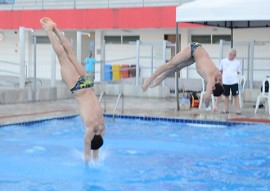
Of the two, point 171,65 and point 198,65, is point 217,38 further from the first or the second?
point 171,65

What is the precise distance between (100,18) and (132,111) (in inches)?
446

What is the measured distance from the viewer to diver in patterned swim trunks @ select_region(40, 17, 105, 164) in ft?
23.5

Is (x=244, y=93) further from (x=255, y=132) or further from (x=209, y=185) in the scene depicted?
(x=209, y=185)

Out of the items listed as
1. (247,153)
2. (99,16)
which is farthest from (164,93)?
(247,153)

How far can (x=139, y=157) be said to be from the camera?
368 inches

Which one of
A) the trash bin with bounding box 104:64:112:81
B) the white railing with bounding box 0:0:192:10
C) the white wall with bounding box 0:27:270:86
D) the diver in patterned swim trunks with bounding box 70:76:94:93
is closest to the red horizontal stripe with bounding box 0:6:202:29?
the white wall with bounding box 0:27:270:86

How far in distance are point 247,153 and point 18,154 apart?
409 centimetres

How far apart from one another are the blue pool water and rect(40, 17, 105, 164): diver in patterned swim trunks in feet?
1.91

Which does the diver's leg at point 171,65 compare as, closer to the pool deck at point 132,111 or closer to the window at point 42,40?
the pool deck at point 132,111

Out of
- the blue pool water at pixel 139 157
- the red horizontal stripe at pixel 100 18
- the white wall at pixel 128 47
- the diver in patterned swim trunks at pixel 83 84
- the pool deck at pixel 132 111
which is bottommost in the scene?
the blue pool water at pixel 139 157

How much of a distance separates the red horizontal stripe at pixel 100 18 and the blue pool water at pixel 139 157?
10776mm

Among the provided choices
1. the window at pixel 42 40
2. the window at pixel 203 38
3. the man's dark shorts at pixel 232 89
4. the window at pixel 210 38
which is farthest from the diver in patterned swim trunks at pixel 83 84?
the window at pixel 42 40

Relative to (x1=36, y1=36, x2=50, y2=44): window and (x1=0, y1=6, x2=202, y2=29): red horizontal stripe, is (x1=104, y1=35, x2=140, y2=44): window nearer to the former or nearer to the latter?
(x1=0, y1=6, x2=202, y2=29): red horizontal stripe

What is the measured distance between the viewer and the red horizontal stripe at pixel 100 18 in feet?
75.6
